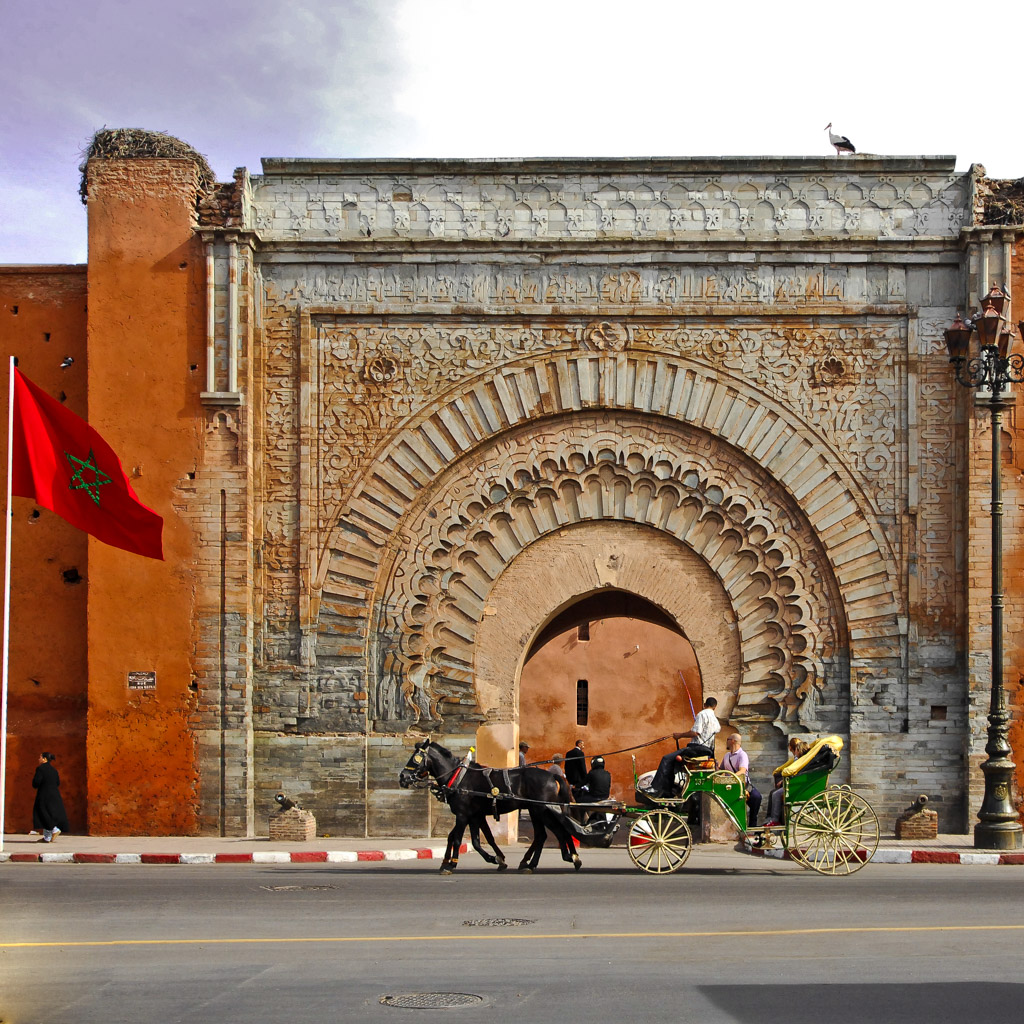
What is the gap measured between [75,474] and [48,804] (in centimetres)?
308

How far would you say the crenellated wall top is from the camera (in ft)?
47.7

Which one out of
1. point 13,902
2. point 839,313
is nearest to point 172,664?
point 13,902

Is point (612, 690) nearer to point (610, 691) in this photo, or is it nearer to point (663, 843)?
point (610, 691)

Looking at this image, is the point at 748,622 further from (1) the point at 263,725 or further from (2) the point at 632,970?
(2) the point at 632,970

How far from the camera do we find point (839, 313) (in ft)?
47.5

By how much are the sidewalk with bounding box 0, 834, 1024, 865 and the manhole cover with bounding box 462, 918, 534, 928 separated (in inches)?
169

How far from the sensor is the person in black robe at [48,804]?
13.6 m

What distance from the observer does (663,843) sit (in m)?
10.7

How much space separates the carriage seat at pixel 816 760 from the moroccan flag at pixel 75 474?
6.26 m

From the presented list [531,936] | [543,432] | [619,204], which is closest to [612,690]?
[543,432]

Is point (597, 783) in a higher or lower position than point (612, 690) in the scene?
higher

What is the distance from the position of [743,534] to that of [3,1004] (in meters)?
9.67

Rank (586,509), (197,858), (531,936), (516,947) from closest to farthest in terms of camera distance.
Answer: (516,947) → (531,936) → (197,858) → (586,509)

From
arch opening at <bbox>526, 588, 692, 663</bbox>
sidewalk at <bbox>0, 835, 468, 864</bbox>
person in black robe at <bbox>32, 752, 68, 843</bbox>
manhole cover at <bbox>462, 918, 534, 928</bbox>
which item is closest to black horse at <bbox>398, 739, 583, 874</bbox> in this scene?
sidewalk at <bbox>0, 835, 468, 864</bbox>
